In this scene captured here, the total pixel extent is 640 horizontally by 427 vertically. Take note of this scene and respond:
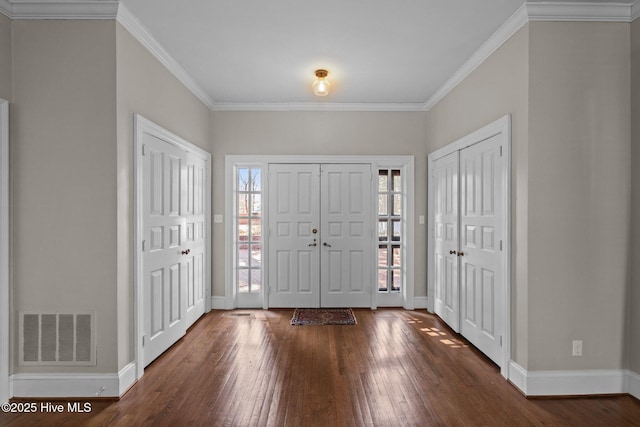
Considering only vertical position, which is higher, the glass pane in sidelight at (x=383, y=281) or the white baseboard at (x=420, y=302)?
the glass pane in sidelight at (x=383, y=281)

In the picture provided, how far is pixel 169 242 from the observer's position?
3.75 meters

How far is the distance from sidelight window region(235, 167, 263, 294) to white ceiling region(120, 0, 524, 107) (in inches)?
48.2

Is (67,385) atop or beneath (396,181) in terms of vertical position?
beneath

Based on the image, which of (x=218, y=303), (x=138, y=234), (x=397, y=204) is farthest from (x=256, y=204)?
(x=138, y=234)

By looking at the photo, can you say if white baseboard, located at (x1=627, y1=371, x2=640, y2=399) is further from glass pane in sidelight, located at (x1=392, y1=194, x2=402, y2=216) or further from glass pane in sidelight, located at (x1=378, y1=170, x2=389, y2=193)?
glass pane in sidelight, located at (x1=378, y1=170, x2=389, y2=193)

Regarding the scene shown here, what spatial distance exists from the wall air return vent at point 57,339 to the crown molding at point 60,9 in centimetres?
214

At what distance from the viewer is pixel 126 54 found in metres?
2.95

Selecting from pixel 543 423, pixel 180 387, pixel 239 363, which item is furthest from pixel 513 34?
pixel 180 387

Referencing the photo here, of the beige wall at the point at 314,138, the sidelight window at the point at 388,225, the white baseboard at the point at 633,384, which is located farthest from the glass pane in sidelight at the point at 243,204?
the white baseboard at the point at 633,384

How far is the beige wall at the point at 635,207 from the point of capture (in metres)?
2.79

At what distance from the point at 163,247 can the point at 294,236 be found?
1.98 m

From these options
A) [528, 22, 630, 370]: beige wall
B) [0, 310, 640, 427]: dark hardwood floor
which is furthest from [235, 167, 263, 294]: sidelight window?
[528, 22, 630, 370]: beige wall

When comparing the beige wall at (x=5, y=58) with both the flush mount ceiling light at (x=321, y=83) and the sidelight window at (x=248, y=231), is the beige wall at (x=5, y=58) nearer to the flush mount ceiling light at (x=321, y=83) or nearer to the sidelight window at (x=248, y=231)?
the flush mount ceiling light at (x=321, y=83)

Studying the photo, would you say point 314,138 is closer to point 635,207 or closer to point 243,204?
point 243,204
